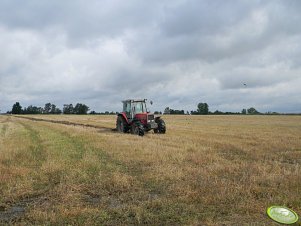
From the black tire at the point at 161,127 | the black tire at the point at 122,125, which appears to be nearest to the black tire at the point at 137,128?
the black tire at the point at 122,125

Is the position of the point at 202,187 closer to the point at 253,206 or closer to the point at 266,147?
the point at 253,206

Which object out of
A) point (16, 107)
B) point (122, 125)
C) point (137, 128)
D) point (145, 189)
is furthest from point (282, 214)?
point (16, 107)

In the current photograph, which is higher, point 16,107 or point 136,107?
point 16,107

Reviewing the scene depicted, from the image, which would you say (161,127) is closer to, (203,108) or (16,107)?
(203,108)

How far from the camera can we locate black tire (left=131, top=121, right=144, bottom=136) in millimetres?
22656

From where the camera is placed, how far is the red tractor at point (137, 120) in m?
23.5

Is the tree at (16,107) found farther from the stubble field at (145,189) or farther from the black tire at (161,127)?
the stubble field at (145,189)

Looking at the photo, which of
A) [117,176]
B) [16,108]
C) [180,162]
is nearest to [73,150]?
[180,162]

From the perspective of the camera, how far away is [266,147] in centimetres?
1564

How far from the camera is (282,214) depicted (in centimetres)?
632

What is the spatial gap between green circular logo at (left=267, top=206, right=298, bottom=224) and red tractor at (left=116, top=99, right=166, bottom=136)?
1626 centimetres

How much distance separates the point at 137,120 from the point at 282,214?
59.2 ft

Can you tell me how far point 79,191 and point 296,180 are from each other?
16.4 ft

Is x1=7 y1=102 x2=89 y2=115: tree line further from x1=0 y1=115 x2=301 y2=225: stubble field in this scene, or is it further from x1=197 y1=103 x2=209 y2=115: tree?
x1=0 y1=115 x2=301 y2=225: stubble field
